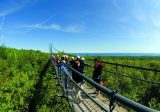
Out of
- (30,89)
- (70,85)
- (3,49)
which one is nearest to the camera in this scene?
A: (70,85)

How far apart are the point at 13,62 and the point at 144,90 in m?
17.9

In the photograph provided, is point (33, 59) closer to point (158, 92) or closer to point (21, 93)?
point (158, 92)

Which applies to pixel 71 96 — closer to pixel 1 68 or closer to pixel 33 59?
pixel 1 68

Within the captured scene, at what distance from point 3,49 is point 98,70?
2767 cm

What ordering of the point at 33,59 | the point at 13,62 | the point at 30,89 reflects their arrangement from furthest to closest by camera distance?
the point at 33,59 < the point at 13,62 < the point at 30,89

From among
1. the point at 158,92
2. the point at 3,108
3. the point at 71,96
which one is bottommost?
the point at 158,92

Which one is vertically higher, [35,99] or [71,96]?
[71,96]

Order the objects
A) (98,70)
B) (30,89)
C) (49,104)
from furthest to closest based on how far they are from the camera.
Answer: (30,89) < (49,104) < (98,70)

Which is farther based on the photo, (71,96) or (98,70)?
(98,70)

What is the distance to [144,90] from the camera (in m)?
24.1

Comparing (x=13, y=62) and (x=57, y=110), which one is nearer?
(x=57, y=110)

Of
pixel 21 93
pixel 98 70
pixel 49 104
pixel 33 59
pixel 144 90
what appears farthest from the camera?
pixel 33 59

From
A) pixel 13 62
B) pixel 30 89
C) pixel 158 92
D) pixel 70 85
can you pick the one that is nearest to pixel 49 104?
pixel 30 89

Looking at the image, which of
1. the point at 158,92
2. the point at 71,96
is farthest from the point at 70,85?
the point at 158,92
